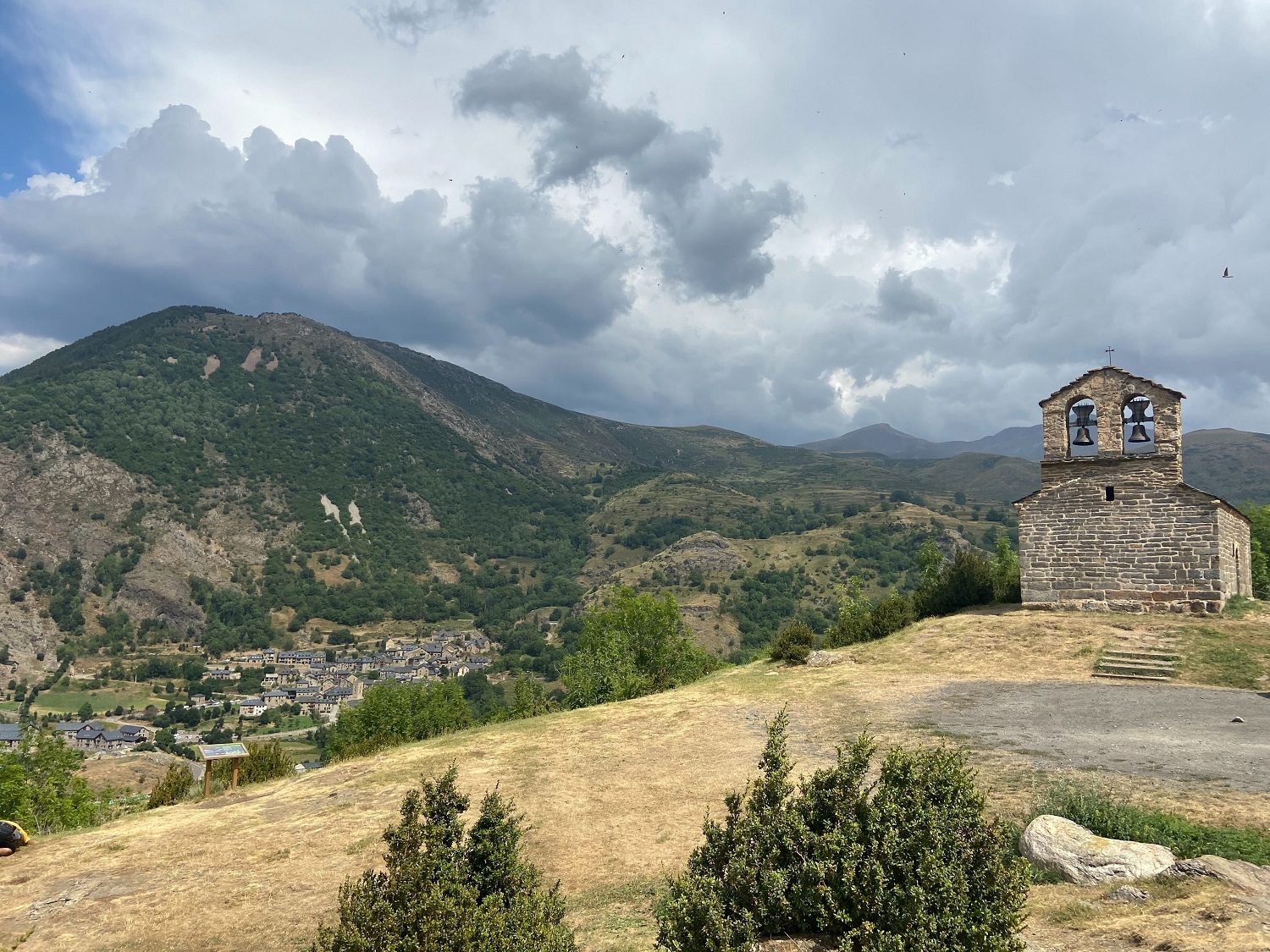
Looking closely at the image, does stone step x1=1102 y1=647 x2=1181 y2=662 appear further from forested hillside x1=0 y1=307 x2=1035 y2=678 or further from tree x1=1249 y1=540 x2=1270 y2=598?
forested hillside x1=0 y1=307 x2=1035 y2=678

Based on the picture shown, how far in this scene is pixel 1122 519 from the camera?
23891mm

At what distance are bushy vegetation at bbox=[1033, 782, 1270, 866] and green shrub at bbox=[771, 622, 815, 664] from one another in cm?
1468

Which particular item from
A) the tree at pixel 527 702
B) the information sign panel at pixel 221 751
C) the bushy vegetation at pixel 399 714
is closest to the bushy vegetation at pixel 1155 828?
the information sign panel at pixel 221 751

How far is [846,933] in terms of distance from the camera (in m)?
4.91

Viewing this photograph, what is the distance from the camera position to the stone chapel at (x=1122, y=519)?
→ 2289 centimetres

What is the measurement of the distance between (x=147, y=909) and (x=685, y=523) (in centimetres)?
16914

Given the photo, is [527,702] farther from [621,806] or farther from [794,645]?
[621,806]

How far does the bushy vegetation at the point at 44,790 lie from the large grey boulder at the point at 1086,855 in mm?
18379

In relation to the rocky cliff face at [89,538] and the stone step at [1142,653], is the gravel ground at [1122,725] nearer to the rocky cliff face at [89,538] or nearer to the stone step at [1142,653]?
the stone step at [1142,653]

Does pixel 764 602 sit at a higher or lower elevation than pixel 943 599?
lower

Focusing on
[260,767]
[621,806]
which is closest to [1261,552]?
[621,806]

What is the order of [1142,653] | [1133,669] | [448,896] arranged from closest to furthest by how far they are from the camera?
[448,896]
[1133,669]
[1142,653]

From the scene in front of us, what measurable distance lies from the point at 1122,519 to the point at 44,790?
125 feet

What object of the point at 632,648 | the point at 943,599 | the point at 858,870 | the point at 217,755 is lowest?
the point at 632,648
